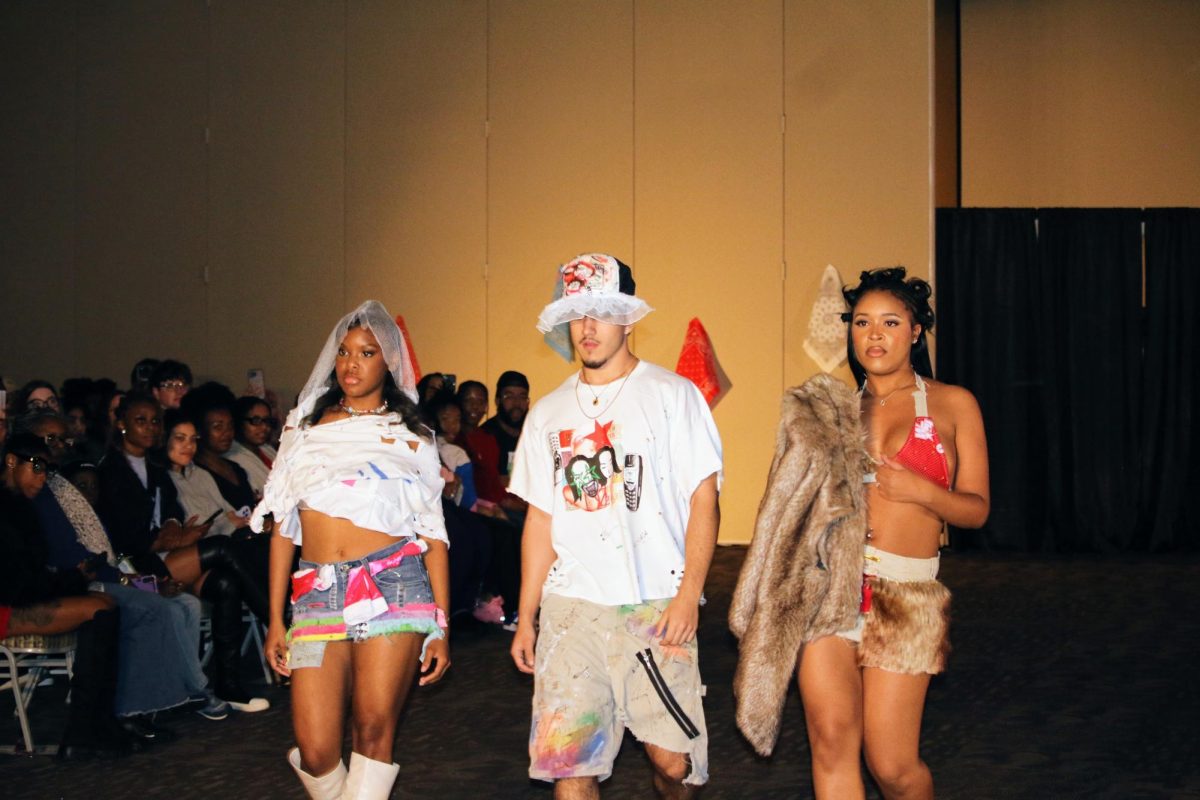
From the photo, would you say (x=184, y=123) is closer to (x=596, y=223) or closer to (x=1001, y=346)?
(x=596, y=223)

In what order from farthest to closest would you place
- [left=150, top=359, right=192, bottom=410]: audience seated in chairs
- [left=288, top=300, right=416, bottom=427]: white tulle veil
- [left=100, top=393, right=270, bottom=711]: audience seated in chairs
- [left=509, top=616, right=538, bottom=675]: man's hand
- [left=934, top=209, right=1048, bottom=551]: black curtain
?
[left=934, top=209, right=1048, bottom=551]: black curtain, [left=150, top=359, right=192, bottom=410]: audience seated in chairs, [left=100, top=393, right=270, bottom=711]: audience seated in chairs, [left=288, top=300, right=416, bottom=427]: white tulle veil, [left=509, top=616, right=538, bottom=675]: man's hand

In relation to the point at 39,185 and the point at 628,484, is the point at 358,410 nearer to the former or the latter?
the point at 628,484

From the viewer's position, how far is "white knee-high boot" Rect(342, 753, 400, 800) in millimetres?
3428

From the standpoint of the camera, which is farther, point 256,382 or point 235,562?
point 256,382

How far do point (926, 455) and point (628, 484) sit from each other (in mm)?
724

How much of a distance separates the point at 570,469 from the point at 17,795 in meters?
2.38

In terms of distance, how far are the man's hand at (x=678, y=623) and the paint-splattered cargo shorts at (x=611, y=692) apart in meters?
0.03

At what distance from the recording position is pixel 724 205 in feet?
35.8

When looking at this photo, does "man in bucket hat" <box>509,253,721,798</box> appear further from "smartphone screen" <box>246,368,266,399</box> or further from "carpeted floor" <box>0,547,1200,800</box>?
"smartphone screen" <box>246,368,266,399</box>

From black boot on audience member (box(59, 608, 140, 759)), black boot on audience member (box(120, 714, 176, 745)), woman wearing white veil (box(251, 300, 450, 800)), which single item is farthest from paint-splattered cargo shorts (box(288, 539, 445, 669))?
black boot on audience member (box(120, 714, 176, 745))

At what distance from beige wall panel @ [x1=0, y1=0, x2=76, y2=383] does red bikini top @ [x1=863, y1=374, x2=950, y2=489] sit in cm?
987

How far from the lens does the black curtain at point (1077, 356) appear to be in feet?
35.3

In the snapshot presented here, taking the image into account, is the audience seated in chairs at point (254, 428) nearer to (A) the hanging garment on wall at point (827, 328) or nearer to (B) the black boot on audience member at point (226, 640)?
(B) the black boot on audience member at point (226, 640)

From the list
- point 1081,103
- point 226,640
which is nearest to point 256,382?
point 226,640
